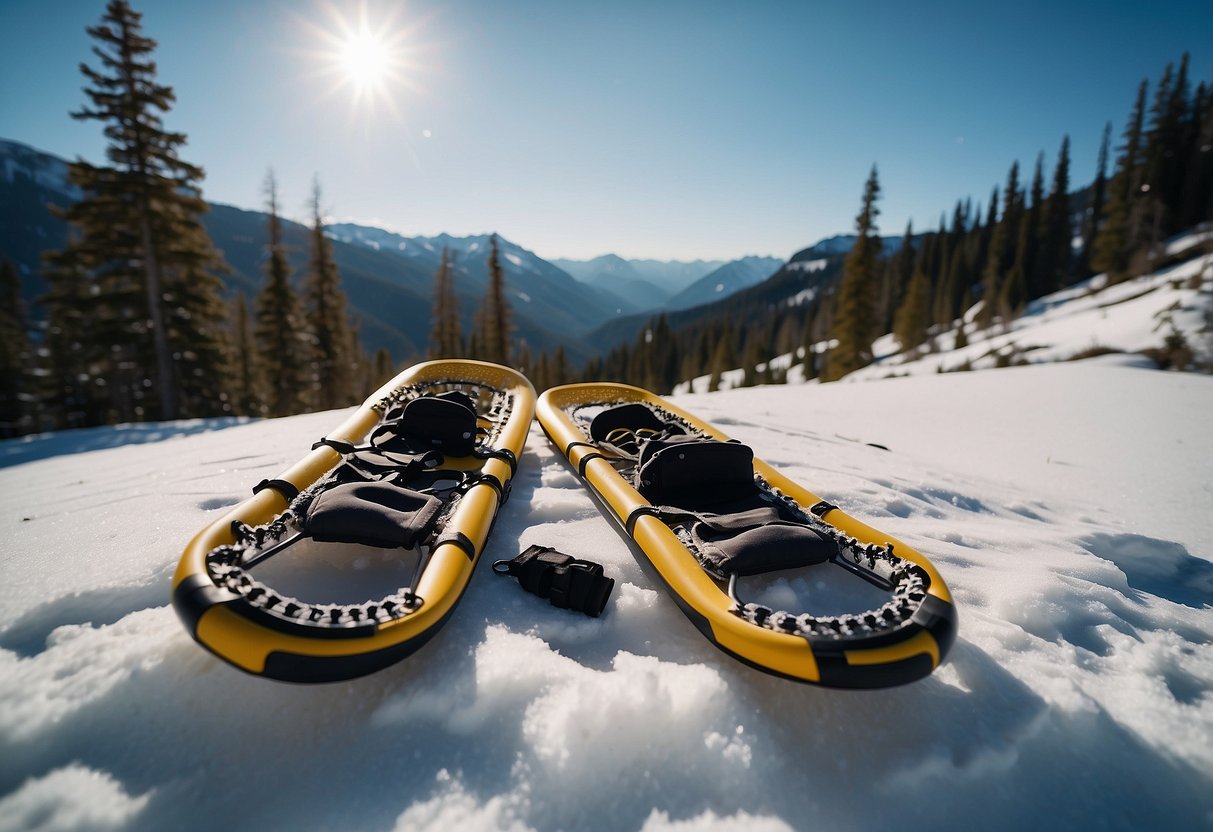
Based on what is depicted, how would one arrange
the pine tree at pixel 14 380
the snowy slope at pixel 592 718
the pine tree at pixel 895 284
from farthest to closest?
the pine tree at pixel 895 284 → the pine tree at pixel 14 380 → the snowy slope at pixel 592 718

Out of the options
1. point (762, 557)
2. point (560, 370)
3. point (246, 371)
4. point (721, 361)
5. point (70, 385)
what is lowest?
point (70, 385)

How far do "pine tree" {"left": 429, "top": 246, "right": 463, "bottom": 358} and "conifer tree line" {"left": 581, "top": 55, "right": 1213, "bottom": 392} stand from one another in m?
24.2

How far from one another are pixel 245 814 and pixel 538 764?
0.94 meters

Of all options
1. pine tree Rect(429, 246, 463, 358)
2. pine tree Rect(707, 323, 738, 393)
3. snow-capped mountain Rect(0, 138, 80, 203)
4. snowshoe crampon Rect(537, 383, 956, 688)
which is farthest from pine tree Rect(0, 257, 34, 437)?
snow-capped mountain Rect(0, 138, 80, 203)

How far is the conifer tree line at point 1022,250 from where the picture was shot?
28719mm

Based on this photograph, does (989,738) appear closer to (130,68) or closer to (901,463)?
(901,463)

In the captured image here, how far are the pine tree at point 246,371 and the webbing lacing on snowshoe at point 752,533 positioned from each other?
33451 millimetres

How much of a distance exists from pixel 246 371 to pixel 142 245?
780 inches

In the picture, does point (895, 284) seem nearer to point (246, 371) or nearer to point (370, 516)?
point (246, 371)

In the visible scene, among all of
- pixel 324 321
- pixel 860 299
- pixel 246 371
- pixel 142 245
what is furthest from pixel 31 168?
pixel 860 299

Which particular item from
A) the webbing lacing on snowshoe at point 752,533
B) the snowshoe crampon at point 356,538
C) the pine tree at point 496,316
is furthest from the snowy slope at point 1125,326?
the pine tree at point 496,316

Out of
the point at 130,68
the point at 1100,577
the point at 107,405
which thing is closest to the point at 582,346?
the point at 107,405

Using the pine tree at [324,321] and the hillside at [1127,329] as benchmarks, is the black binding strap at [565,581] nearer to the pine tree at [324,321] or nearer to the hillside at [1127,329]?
the hillside at [1127,329]

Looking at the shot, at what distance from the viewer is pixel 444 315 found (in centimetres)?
3312
